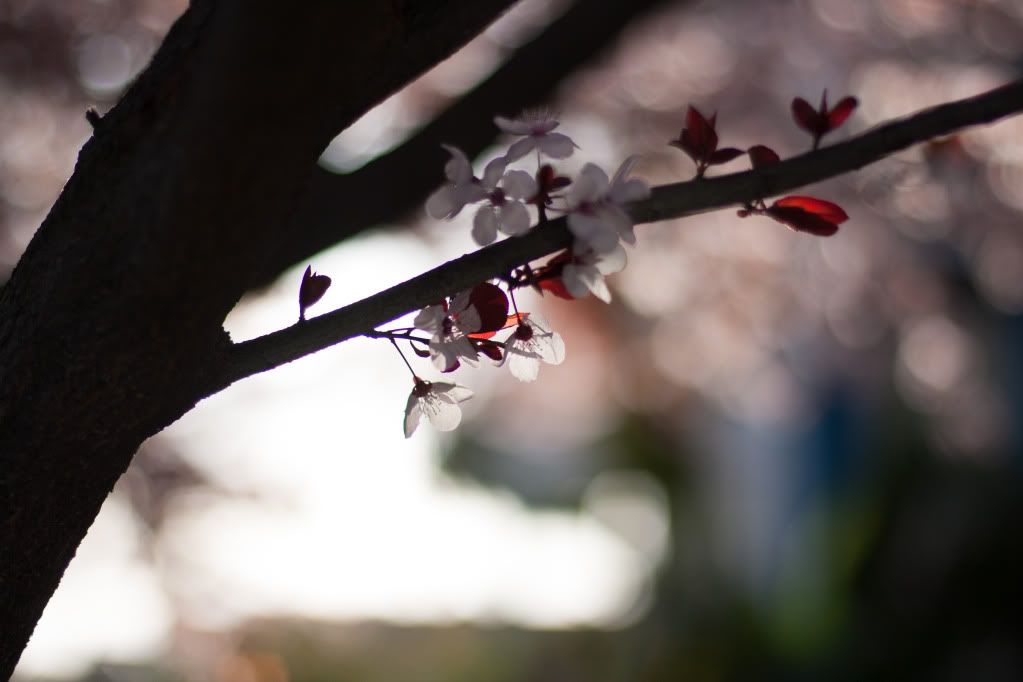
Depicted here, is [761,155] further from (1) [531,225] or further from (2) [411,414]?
(2) [411,414]

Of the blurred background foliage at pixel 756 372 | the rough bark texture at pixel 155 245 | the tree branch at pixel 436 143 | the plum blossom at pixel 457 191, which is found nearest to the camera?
the rough bark texture at pixel 155 245

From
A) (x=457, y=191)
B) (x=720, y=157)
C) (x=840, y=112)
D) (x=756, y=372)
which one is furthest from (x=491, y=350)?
(x=756, y=372)

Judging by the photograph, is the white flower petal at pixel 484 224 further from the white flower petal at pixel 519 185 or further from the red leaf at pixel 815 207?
the red leaf at pixel 815 207

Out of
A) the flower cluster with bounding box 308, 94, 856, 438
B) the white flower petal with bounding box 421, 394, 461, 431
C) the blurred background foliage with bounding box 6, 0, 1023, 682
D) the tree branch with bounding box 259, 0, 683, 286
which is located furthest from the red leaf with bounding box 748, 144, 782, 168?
the tree branch with bounding box 259, 0, 683, 286

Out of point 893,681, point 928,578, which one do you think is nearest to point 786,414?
point 928,578

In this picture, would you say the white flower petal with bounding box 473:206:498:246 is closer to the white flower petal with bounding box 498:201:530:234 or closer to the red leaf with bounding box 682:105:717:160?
the white flower petal with bounding box 498:201:530:234

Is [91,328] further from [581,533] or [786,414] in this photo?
[581,533]

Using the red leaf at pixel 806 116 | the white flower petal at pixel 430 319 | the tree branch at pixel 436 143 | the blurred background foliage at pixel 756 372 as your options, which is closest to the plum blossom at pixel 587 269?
the white flower petal at pixel 430 319
